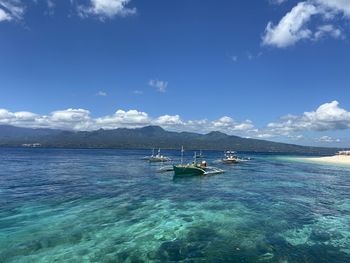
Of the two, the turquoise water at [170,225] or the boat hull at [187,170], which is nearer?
the turquoise water at [170,225]

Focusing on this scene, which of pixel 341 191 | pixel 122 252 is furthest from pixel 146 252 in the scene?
pixel 341 191

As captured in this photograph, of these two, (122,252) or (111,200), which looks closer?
(122,252)

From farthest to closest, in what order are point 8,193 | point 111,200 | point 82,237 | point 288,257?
point 8,193 → point 111,200 → point 82,237 → point 288,257

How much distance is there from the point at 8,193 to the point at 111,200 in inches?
731

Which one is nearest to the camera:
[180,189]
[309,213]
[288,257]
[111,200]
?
[288,257]

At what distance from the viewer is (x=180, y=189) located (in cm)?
5959

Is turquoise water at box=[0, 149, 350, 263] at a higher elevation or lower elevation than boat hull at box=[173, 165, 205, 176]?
lower

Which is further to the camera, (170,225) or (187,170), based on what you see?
(187,170)

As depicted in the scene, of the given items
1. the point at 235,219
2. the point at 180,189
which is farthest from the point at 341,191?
the point at 235,219

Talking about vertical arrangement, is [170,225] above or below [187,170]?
below

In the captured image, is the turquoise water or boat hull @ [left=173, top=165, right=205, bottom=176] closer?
the turquoise water

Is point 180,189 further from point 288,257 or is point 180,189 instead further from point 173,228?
point 288,257

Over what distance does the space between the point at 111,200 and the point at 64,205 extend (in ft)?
22.4

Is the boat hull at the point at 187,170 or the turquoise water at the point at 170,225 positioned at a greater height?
the boat hull at the point at 187,170
